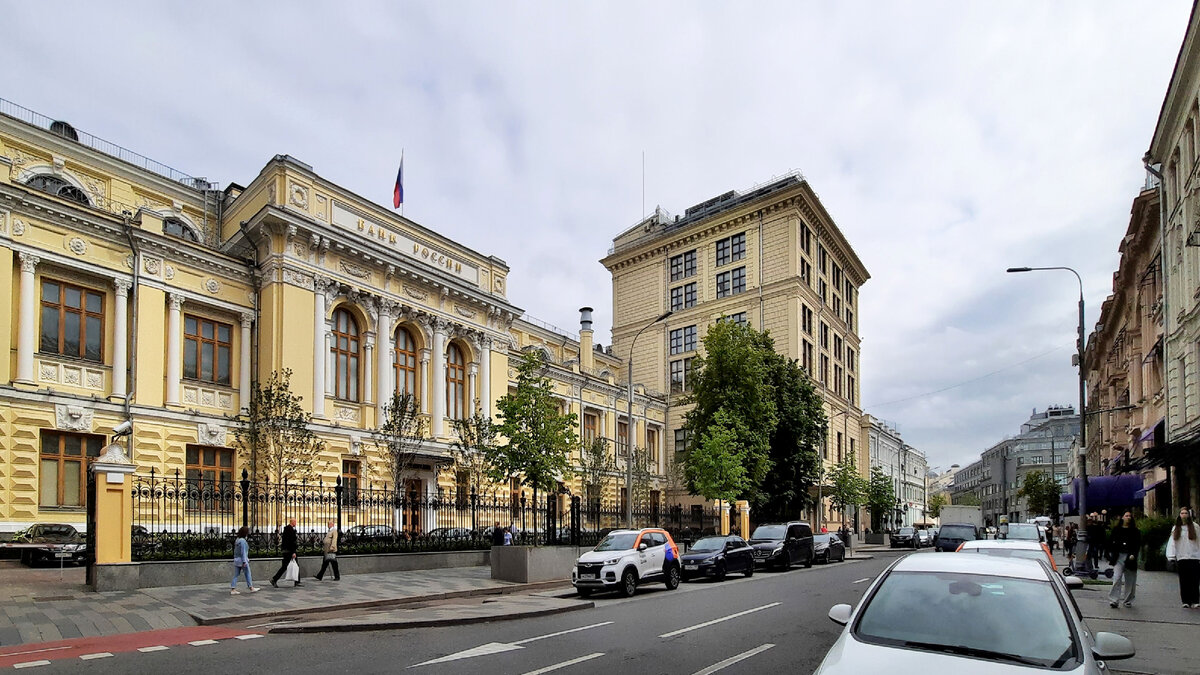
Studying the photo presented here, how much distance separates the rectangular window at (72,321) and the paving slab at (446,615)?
61.5ft

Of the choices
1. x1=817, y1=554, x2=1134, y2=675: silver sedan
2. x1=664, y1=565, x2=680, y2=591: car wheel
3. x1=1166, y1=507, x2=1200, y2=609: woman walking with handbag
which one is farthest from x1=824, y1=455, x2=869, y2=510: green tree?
x1=817, y1=554, x2=1134, y2=675: silver sedan

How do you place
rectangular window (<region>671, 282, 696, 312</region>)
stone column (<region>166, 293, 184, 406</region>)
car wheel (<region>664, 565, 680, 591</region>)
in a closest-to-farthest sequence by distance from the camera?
car wheel (<region>664, 565, 680, 591</region>)
stone column (<region>166, 293, 184, 406</region>)
rectangular window (<region>671, 282, 696, 312</region>)

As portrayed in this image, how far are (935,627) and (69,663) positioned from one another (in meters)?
10.6

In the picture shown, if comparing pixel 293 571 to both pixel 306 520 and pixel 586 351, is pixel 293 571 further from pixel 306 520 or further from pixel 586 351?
pixel 586 351

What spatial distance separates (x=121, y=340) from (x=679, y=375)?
4275 centimetres

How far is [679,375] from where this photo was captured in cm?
6481

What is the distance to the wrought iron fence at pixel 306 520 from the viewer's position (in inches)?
807

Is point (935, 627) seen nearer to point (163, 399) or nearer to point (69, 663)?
point (69, 663)

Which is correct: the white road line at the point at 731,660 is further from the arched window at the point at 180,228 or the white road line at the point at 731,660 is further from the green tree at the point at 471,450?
the arched window at the point at 180,228

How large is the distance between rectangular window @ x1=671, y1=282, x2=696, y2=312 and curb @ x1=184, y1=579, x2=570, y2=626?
42.9 m

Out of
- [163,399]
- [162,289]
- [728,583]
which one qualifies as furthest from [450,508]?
[162,289]

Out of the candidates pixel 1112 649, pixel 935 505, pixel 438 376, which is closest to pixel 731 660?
pixel 1112 649

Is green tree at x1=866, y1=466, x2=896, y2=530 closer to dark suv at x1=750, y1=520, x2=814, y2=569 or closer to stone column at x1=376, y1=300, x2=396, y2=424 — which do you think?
dark suv at x1=750, y1=520, x2=814, y2=569

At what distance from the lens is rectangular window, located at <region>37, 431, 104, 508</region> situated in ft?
87.2
